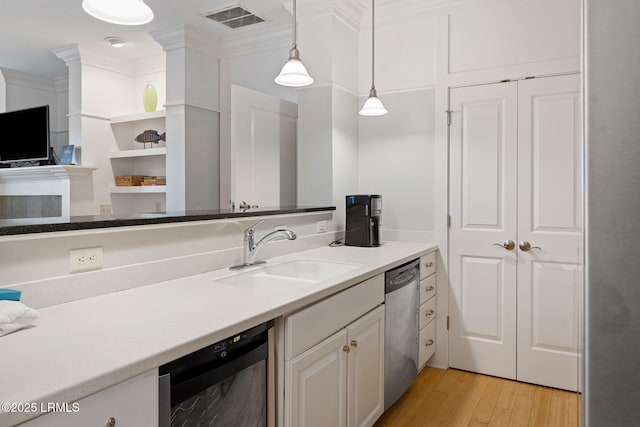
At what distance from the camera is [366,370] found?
6.54 ft

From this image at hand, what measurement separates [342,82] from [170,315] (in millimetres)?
2357

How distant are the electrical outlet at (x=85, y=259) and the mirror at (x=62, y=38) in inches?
70.5

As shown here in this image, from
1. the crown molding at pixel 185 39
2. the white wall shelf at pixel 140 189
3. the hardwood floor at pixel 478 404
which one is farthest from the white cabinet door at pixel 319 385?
the crown molding at pixel 185 39

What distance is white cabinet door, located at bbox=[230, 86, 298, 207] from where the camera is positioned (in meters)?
3.16

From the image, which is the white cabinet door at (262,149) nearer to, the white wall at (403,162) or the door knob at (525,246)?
the white wall at (403,162)

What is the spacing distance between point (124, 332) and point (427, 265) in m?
2.14

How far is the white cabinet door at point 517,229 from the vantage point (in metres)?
2.66

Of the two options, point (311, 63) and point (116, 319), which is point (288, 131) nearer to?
point (311, 63)

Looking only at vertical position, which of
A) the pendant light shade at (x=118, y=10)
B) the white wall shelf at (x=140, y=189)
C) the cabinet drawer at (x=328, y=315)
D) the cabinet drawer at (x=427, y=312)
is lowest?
the cabinet drawer at (x=427, y=312)

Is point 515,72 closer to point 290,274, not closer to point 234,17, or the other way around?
point 290,274

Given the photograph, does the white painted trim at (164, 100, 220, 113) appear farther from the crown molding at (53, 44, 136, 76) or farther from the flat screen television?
the flat screen television

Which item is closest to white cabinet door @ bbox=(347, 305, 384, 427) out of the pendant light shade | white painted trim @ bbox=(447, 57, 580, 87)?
the pendant light shade

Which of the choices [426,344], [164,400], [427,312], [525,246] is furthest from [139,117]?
[164,400]

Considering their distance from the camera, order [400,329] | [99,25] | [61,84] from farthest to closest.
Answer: [61,84], [99,25], [400,329]
